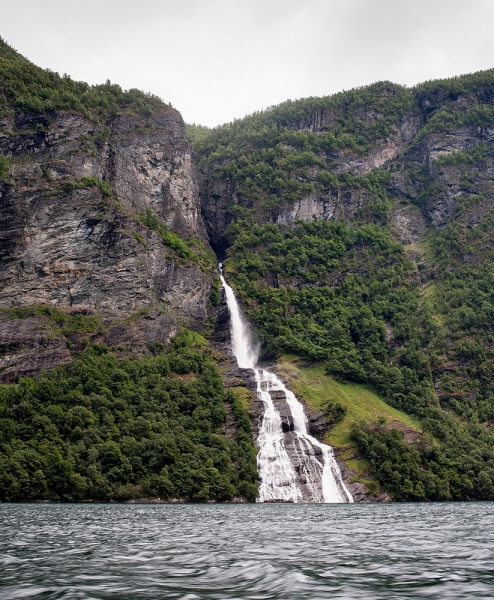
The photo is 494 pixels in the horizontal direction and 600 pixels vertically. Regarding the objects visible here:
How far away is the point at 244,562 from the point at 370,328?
13683 centimetres

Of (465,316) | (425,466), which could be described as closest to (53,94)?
(465,316)

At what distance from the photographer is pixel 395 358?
14725 cm

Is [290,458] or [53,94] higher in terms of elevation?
[53,94]

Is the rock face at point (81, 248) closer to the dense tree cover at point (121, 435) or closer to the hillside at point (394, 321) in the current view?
the dense tree cover at point (121, 435)

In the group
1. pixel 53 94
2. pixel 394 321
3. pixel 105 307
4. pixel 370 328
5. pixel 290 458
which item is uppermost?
pixel 53 94

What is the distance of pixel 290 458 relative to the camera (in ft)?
332

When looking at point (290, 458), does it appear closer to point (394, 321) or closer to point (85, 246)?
point (394, 321)

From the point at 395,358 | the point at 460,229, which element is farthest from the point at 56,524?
Result: the point at 460,229

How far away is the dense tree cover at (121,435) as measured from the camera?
265 feet

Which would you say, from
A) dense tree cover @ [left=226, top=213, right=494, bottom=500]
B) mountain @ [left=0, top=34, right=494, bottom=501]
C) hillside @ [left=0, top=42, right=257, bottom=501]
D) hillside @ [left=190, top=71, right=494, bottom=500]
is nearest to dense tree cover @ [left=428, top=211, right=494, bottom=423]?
hillside @ [left=190, top=71, right=494, bottom=500]

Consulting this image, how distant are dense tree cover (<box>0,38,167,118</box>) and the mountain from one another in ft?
2.20

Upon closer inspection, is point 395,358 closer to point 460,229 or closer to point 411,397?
point 411,397

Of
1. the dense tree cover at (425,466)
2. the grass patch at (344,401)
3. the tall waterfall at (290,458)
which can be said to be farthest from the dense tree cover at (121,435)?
the dense tree cover at (425,466)

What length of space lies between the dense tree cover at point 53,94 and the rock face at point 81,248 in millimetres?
4002
